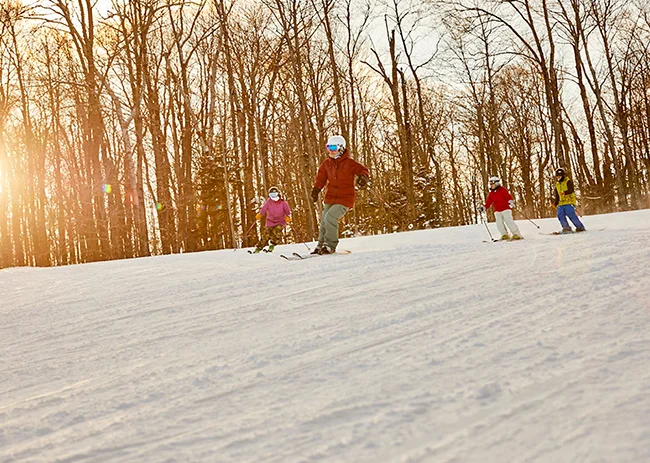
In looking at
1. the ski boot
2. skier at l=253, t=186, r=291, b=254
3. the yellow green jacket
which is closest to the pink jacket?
skier at l=253, t=186, r=291, b=254

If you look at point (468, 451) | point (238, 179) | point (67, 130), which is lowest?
point (468, 451)

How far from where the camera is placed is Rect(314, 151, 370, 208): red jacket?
8.39 meters

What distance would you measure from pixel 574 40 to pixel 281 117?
43.2 feet

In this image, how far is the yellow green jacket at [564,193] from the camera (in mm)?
10125

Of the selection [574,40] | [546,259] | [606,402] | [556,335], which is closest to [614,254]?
[546,259]

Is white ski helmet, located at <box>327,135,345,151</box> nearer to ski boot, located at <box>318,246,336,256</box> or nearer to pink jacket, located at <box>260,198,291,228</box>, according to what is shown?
ski boot, located at <box>318,246,336,256</box>

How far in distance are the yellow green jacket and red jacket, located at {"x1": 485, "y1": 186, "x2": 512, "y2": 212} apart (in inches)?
43.6

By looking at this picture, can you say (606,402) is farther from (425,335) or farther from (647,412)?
(425,335)

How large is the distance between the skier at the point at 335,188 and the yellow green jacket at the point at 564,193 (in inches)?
178

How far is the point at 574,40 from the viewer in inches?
798

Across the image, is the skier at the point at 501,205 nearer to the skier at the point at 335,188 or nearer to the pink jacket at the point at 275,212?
the skier at the point at 335,188

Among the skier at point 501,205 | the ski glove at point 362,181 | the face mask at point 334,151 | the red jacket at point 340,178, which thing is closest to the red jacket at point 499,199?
the skier at point 501,205

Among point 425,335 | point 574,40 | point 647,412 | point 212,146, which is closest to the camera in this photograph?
point 647,412

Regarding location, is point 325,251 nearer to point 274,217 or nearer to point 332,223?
point 332,223
